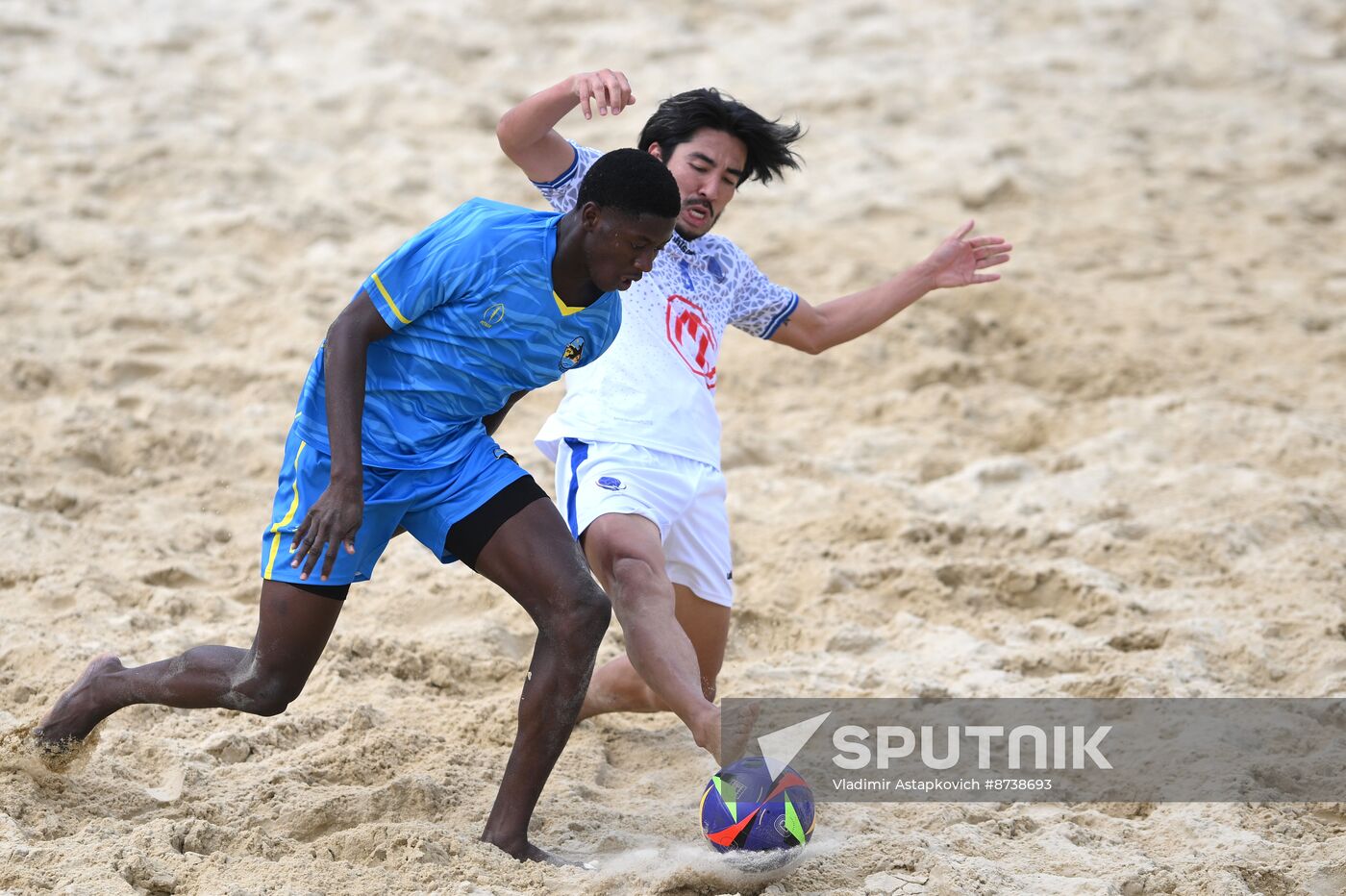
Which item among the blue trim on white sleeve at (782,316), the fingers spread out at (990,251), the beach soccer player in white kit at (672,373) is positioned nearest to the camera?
the beach soccer player in white kit at (672,373)

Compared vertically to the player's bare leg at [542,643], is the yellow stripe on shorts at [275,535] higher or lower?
higher

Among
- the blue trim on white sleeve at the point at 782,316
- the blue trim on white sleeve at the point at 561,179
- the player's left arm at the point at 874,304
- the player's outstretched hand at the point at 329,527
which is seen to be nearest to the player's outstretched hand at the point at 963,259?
the player's left arm at the point at 874,304

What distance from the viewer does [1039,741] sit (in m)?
3.93

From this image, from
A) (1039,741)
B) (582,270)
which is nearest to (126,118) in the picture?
(582,270)

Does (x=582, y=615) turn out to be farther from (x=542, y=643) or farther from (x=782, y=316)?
(x=782, y=316)

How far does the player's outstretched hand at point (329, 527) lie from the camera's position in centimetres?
299

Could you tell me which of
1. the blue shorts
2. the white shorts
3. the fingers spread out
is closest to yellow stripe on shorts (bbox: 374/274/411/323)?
the blue shorts

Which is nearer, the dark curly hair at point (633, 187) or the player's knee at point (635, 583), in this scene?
the dark curly hair at point (633, 187)

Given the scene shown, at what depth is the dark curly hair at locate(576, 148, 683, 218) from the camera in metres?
3.07

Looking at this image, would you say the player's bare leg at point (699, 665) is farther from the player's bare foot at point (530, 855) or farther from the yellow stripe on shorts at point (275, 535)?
the yellow stripe on shorts at point (275, 535)

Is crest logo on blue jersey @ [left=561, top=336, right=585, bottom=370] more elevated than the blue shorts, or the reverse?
crest logo on blue jersey @ [left=561, top=336, right=585, bottom=370]

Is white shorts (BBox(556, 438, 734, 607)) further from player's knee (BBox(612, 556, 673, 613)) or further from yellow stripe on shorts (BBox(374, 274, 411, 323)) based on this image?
yellow stripe on shorts (BBox(374, 274, 411, 323))

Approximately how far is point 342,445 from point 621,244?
73 centimetres

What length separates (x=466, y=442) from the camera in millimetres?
3342
